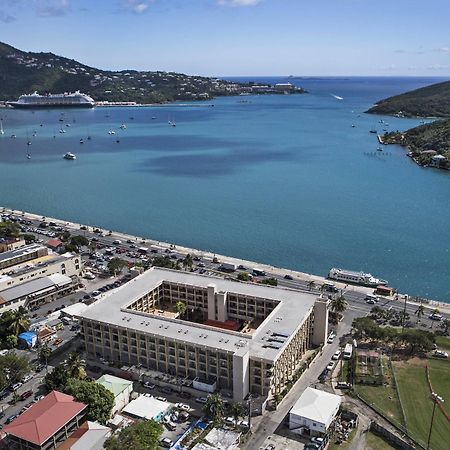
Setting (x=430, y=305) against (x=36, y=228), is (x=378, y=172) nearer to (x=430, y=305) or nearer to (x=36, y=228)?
(x=430, y=305)

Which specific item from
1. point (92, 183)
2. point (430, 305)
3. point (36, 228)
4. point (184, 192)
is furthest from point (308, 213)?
point (92, 183)

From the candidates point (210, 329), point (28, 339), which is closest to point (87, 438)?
point (210, 329)

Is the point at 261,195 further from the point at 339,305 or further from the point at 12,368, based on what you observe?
the point at 12,368

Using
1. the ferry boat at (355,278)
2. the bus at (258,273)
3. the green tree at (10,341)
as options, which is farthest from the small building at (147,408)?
the ferry boat at (355,278)

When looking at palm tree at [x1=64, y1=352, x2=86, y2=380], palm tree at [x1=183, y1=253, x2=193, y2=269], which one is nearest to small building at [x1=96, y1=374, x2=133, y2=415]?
palm tree at [x1=64, y1=352, x2=86, y2=380]

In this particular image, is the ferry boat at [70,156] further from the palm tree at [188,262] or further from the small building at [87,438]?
the small building at [87,438]

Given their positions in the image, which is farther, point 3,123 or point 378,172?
point 3,123
